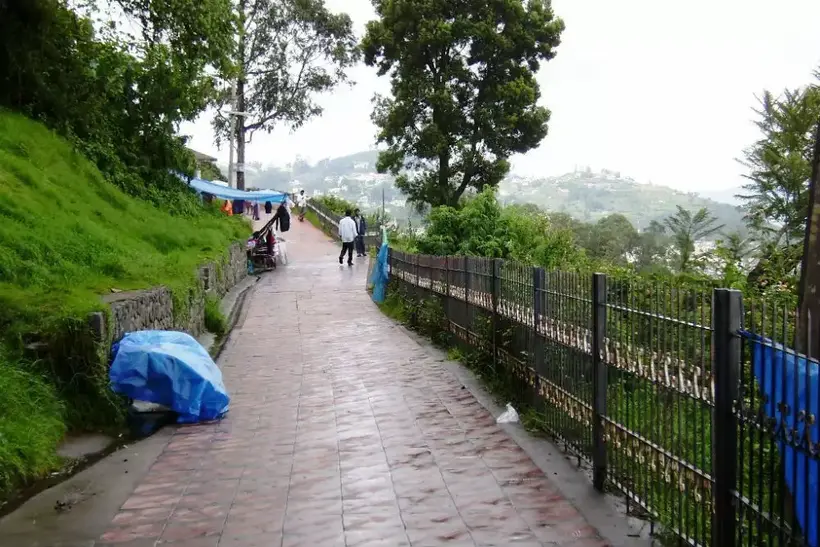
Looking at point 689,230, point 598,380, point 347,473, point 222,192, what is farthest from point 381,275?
point 598,380

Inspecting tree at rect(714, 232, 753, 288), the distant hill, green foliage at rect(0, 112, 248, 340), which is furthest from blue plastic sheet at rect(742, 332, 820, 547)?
the distant hill

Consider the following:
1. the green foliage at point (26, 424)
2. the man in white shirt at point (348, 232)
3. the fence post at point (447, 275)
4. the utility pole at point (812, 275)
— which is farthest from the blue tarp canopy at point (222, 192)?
the utility pole at point (812, 275)

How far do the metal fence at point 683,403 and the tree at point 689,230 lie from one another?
10.9m

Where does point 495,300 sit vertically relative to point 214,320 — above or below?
above

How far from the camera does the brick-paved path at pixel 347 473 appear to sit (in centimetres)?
481

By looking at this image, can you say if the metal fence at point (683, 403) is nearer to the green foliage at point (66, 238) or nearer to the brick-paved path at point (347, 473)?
the brick-paved path at point (347, 473)

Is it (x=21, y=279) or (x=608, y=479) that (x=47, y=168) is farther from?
(x=608, y=479)

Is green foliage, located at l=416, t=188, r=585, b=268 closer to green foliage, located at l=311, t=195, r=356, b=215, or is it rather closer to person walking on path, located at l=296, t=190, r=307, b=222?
green foliage, located at l=311, t=195, r=356, b=215

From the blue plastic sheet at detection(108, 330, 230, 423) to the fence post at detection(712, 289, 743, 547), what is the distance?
16.9ft

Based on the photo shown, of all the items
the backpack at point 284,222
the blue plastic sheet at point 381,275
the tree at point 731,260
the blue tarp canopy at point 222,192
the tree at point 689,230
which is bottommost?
the blue plastic sheet at point 381,275

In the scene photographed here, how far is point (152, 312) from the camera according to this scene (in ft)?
31.3

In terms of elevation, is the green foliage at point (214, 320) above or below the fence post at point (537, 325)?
below

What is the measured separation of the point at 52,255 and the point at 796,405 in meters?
8.80

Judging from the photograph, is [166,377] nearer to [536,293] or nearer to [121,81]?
[536,293]
